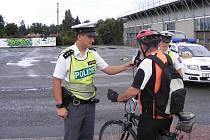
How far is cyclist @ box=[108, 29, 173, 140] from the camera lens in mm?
4586

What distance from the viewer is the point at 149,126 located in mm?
4781

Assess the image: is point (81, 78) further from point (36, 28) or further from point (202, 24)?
point (36, 28)

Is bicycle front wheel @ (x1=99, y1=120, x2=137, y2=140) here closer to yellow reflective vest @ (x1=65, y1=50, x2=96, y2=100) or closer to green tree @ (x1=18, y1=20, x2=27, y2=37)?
yellow reflective vest @ (x1=65, y1=50, x2=96, y2=100)

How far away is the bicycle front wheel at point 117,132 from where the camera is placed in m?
5.47

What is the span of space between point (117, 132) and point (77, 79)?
1004mm

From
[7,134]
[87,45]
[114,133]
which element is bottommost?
[7,134]

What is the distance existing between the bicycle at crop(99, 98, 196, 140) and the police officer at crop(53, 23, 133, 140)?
51cm

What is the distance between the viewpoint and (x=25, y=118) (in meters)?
9.89

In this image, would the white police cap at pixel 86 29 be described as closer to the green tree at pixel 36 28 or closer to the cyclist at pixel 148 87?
the cyclist at pixel 148 87

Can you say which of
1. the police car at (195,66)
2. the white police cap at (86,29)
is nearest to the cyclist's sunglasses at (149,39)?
the white police cap at (86,29)

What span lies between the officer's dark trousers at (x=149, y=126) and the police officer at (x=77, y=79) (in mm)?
716

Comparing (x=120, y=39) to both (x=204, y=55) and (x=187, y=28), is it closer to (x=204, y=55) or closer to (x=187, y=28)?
(x=187, y=28)

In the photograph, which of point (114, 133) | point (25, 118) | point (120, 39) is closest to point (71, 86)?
point (114, 133)

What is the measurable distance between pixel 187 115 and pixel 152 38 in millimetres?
911
